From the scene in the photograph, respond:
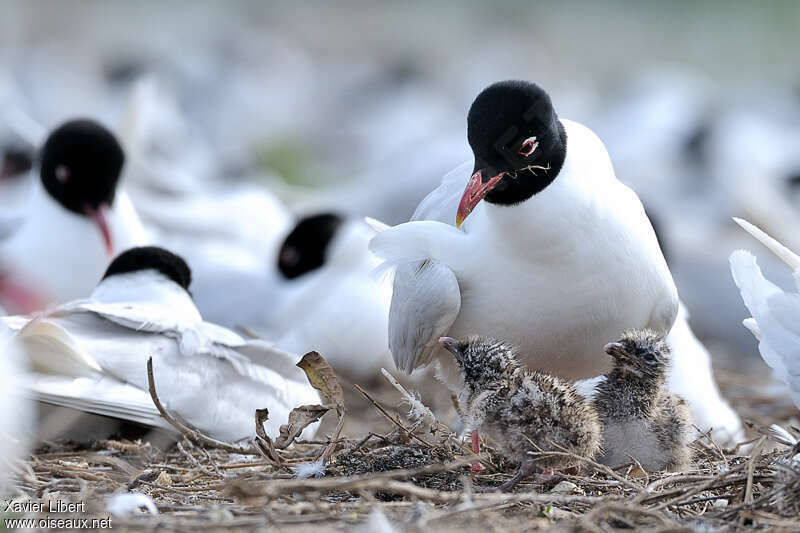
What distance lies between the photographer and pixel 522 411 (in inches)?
149

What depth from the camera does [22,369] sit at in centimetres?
435

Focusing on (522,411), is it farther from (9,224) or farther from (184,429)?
(9,224)

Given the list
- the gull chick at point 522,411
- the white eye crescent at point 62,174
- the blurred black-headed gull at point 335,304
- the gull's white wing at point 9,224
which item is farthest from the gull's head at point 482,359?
the gull's white wing at point 9,224

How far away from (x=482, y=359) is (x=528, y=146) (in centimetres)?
71

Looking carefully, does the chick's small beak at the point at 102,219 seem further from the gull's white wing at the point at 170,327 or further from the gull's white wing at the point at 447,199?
the gull's white wing at the point at 447,199

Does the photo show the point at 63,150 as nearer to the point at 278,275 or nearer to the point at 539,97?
the point at 278,275

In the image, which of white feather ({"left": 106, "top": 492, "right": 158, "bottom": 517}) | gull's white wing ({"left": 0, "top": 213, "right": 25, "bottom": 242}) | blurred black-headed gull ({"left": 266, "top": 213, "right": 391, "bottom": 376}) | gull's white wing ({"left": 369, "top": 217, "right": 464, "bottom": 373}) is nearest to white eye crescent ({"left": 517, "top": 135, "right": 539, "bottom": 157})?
gull's white wing ({"left": 369, "top": 217, "right": 464, "bottom": 373})

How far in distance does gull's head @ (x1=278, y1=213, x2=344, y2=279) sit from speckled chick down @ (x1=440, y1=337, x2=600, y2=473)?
163 inches

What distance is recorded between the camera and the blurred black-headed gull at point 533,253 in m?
→ 3.93

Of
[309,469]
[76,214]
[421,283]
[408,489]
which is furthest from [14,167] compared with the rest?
[408,489]

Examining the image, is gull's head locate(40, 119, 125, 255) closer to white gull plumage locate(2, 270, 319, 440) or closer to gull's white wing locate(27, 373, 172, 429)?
white gull plumage locate(2, 270, 319, 440)

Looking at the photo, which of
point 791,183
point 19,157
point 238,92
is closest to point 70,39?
point 238,92

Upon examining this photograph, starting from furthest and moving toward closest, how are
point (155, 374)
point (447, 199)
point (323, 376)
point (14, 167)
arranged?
point (14, 167) < point (155, 374) < point (447, 199) < point (323, 376)

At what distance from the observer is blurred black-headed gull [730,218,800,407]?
154 inches
